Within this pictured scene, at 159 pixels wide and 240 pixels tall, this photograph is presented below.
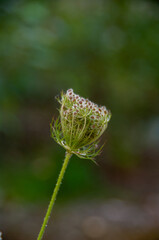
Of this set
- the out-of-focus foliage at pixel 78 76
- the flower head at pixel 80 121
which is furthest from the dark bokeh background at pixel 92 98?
the flower head at pixel 80 121

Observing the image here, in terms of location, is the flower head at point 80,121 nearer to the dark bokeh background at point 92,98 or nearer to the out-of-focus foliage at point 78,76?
the out-of-focus foliage at point 78,76

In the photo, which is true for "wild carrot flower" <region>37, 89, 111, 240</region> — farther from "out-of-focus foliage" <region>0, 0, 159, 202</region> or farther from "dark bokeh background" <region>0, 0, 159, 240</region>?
"dark bokeh background" <region>0, 0, 159, 240</region>

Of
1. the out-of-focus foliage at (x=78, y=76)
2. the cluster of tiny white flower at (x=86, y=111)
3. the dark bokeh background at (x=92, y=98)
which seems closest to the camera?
the cluster of tiny white flower at (x=86, y=111)

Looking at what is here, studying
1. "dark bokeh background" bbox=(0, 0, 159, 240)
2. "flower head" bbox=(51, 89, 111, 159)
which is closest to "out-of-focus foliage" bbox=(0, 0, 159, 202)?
"dark bokeh background" bbox=(0, 0, 159, 240)

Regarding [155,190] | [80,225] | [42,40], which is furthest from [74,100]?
[155,190]

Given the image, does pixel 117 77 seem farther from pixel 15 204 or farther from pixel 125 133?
pixel 15 204
